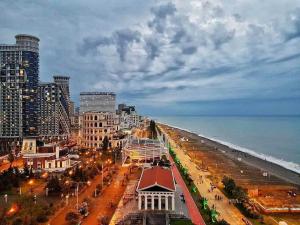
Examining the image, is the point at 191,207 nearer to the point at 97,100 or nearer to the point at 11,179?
the point at 11,179


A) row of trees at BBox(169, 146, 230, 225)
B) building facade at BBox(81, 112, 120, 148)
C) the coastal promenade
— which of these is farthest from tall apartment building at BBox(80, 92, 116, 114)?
row of trees at BBox(169, 146, 230, 225)

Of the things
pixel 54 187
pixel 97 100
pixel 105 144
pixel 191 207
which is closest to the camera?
pixel 191 207

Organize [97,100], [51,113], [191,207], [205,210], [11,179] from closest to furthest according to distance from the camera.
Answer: [205,210] < [191,207] < [11,179] < [51,113] < [97,100]


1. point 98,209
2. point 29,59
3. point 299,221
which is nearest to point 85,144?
point 29,59

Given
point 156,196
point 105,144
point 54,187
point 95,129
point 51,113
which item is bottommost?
point 54,187

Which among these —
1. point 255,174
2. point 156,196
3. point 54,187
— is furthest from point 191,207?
point 255,174

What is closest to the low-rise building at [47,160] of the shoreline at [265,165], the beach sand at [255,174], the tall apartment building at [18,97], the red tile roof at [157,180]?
the red tile roof at [157,180]
